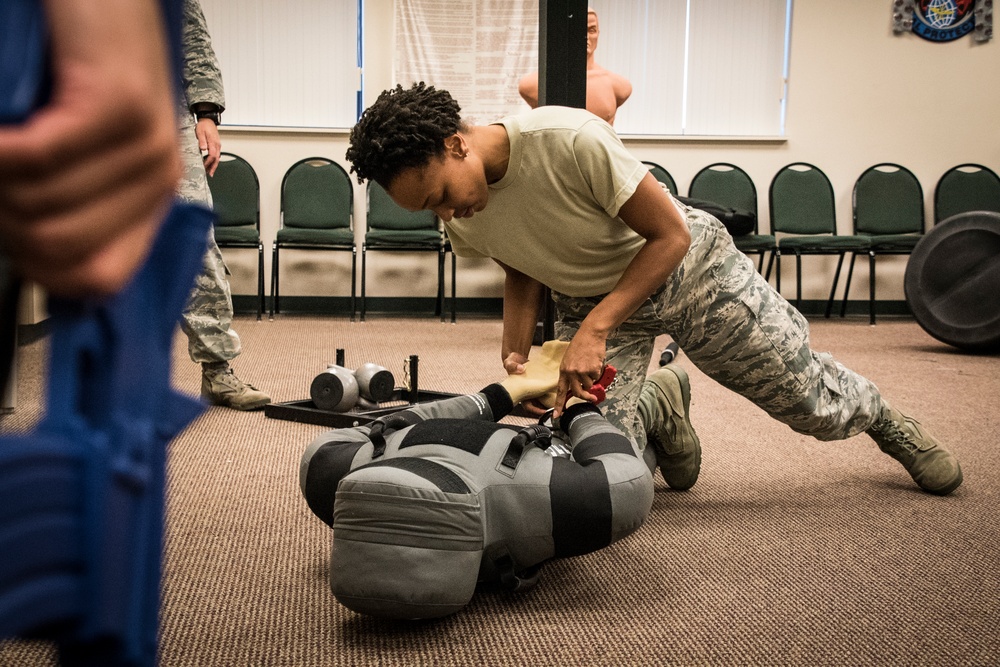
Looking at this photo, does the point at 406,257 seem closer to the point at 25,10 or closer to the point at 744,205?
the point at 744,205

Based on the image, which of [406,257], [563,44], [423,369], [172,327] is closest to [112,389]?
[172,327]

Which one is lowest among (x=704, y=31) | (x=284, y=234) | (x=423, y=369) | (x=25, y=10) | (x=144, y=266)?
(x=423, y=369)

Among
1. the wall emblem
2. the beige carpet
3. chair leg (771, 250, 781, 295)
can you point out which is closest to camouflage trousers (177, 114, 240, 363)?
the beige carpet

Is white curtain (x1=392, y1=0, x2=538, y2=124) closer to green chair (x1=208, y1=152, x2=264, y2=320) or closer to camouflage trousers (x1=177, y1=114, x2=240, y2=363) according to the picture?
green chair (x1=208, y1=152, x2=264, y2=320)

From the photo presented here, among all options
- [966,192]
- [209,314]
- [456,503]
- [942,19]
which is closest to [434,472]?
[456,503]

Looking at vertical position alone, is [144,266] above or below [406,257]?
above

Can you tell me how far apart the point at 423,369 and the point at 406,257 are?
2.20 metres

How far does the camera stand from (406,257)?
548cm

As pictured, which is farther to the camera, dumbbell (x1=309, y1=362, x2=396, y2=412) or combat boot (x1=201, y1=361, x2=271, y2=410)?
combat boot (x1=201, y1=361, x2=271, y2=410)

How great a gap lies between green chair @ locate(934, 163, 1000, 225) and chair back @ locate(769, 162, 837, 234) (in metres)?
0.71

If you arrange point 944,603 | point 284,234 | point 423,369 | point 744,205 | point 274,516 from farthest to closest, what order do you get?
point 744,205 < point 284,234 < point 423,369 < point 274,516 < point 944,603

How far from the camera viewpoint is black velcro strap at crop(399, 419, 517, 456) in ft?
4.06

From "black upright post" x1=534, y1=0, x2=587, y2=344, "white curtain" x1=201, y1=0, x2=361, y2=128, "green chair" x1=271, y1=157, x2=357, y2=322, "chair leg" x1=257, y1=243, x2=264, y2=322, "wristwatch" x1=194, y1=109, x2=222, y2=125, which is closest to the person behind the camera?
"black upright post" x1=534, y1=0, x2=587, y2=344

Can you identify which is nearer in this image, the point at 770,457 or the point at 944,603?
the point at 944,603
